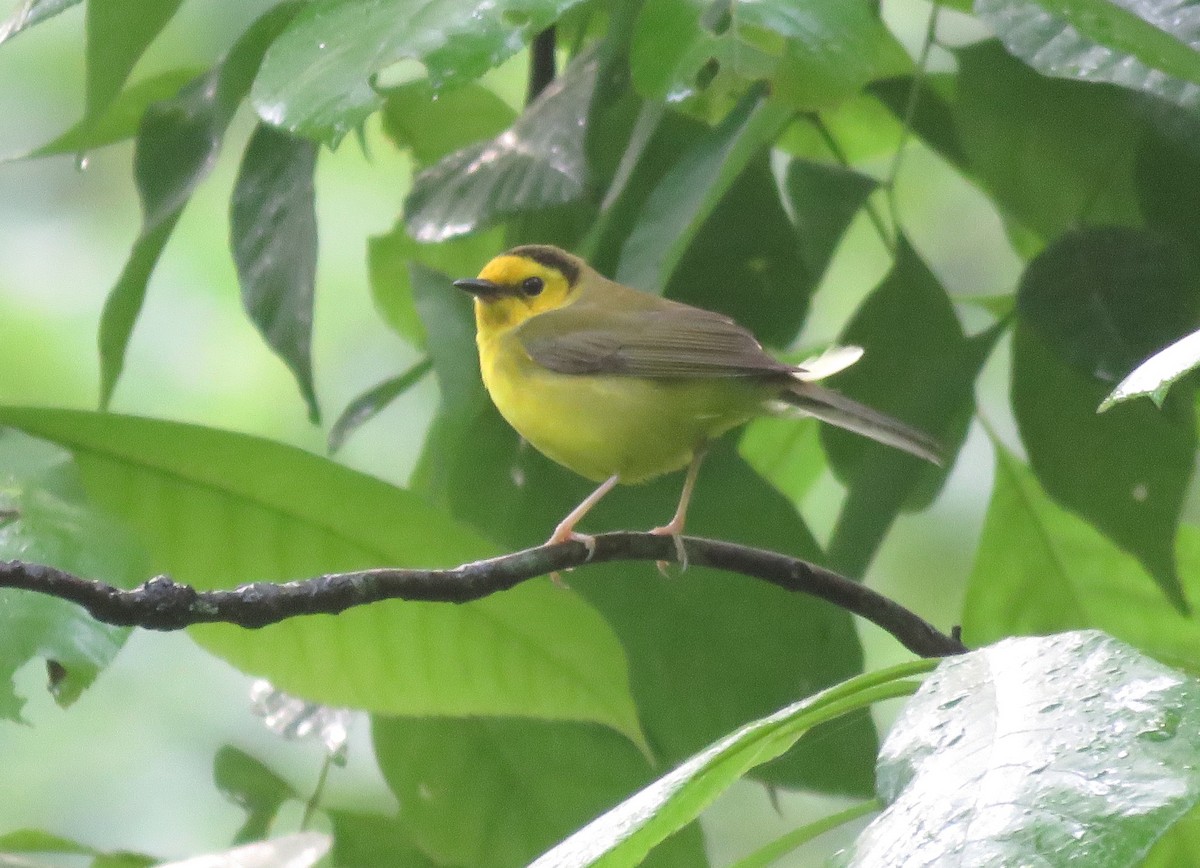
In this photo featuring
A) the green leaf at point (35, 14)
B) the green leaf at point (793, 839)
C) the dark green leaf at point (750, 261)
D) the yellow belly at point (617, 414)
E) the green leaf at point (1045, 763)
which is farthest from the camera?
the yellow belly at point (617, 414)

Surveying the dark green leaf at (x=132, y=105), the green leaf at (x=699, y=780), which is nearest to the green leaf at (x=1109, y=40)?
the green leaf at (x=699, y=780)

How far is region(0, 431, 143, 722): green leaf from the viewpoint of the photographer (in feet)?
4.22

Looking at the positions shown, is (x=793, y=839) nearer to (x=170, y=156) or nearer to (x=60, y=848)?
(x=60, y=848)

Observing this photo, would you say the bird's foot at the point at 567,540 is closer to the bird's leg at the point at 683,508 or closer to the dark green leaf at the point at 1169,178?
the bird's leg at the point at 683,508

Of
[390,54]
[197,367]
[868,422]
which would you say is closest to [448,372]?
[868,422]

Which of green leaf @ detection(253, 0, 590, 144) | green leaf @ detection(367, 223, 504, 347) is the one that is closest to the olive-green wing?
green leaf @ detection(367, 223, 504, 347)

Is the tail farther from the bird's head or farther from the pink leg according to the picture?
the bird's head

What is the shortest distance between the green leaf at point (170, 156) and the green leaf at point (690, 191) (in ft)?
1.90

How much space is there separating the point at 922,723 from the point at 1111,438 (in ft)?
3.82

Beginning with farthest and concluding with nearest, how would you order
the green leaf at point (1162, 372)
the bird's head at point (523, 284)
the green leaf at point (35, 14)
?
1. the bird's head at point (523, 284)
2. the green leaf at point (35, 14)
3. the green leaf at point (1162, 372)

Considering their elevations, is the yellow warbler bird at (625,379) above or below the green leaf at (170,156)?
below

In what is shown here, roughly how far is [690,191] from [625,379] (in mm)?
747

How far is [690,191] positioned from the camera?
1.66 meters

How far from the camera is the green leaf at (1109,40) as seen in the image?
1.40 metres
